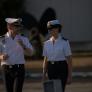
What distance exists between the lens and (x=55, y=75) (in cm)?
933

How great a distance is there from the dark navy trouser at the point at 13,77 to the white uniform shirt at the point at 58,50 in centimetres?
50

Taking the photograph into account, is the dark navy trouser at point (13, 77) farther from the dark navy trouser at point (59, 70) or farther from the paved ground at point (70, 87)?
the paved ground at point (70, 87)

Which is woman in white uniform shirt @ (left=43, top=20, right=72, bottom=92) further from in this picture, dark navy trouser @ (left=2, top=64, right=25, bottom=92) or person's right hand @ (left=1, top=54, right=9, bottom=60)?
person's right hand @ (left=1, top=54, right=9, bottom=60)

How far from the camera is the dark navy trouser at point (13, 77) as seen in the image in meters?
9.20

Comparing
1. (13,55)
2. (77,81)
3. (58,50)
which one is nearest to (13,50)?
(13,55)

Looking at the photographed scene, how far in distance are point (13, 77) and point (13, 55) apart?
1.17 feet

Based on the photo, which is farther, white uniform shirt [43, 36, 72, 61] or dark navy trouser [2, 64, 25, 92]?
→ white uniform shirt [43, 36, 72, 61]

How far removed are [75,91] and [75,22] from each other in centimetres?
1000

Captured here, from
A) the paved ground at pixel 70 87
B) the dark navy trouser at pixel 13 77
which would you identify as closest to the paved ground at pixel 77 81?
the paved ground at pixel 70 87

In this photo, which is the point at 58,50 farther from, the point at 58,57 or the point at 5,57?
the point at 5,57

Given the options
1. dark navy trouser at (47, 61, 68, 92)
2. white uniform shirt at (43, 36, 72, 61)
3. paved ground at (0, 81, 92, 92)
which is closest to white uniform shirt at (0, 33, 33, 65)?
white uniform shirt at (43, 36, 72, 61)

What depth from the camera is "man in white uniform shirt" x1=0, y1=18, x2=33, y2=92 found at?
9.22 metres

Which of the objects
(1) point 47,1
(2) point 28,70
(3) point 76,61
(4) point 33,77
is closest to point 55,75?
(4) point 33,77

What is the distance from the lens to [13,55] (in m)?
9.33
